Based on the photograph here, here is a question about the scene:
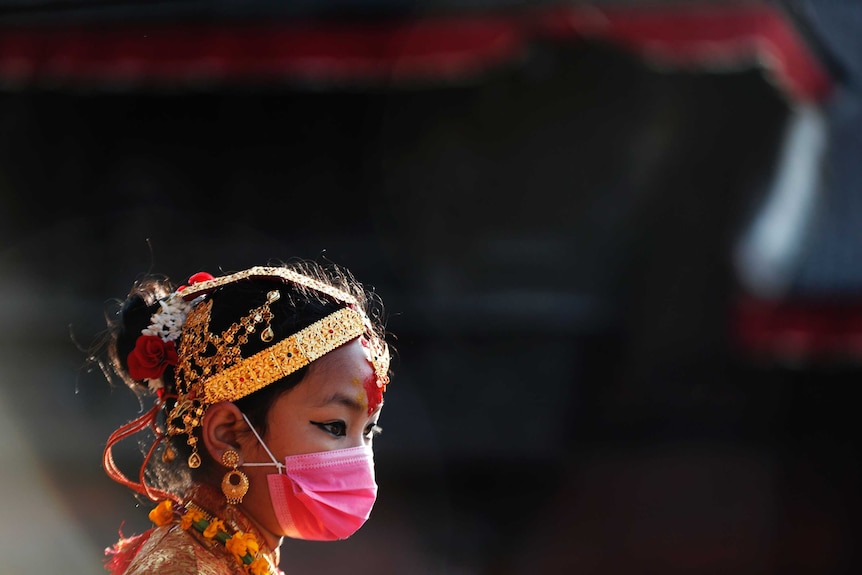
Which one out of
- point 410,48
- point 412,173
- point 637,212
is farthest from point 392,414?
point 410,48

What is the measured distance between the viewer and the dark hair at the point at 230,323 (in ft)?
6.37

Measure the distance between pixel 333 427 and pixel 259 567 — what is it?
0.30m

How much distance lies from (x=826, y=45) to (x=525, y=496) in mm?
3387

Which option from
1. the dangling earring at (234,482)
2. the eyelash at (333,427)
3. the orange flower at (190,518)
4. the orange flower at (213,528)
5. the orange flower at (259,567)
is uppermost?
the eyelash at (333,427)

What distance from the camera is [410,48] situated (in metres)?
5.22

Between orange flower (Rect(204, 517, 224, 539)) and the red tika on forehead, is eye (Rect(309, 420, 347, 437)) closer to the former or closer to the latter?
the red tika on forehead

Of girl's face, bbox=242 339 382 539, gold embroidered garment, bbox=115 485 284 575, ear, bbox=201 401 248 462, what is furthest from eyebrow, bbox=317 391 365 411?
gold embroidered garment, bbox=115 485 284 575

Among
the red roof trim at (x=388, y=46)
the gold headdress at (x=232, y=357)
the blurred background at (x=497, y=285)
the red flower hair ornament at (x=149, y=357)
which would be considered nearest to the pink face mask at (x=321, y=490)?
the gold headdress at (x=232, y=357)

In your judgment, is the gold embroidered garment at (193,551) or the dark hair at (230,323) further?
the dark hair at (230,323)

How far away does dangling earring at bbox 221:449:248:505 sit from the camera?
6.28 feet

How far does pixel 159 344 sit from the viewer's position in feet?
6.31

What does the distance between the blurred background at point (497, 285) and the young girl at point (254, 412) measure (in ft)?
13.9

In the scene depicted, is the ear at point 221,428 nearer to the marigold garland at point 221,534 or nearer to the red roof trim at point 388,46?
the marigold garland at point 221,534

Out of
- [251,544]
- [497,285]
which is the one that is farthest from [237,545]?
[497,285]
